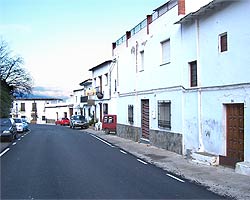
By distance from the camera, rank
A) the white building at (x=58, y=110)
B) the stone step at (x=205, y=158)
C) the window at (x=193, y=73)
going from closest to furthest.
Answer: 1. the stone step at (x=205, y=158)
2. the window at (x=193, y=73)
3. the white building at (x=58, y=110)

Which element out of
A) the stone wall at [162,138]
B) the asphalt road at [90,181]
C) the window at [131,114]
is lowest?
the asphalt road at [90,181]

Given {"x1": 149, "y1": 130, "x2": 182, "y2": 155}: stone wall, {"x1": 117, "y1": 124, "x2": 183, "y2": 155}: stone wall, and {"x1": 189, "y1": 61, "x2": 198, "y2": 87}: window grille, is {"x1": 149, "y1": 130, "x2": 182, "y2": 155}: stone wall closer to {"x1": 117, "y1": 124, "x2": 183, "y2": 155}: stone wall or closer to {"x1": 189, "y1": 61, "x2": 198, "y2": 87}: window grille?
{"x1": 117, "y1": 124, "x2": 183, "y2": 155}: stone wall

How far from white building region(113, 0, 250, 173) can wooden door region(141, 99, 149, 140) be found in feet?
0.20

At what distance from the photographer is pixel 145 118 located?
78.0ft

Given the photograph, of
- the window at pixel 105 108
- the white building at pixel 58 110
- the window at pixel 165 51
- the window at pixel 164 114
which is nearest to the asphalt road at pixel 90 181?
the window at pixel 164 114

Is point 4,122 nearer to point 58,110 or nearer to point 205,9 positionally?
point 205,9

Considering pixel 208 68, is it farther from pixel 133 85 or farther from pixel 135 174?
pixel 133 85

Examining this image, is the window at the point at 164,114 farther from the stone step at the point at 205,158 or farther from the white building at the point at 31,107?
the white building at the point at 31,107

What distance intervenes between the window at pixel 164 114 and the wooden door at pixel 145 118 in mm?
2618

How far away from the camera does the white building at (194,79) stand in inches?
504

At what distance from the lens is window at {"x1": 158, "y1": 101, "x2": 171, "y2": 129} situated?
19266mm

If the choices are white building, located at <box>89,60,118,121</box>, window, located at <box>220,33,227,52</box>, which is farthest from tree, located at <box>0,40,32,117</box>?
window, located at <box>220,33,227,52</box>

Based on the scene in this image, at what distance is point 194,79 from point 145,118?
7.81 meters

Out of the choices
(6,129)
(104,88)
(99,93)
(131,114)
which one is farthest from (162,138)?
(99,93)
